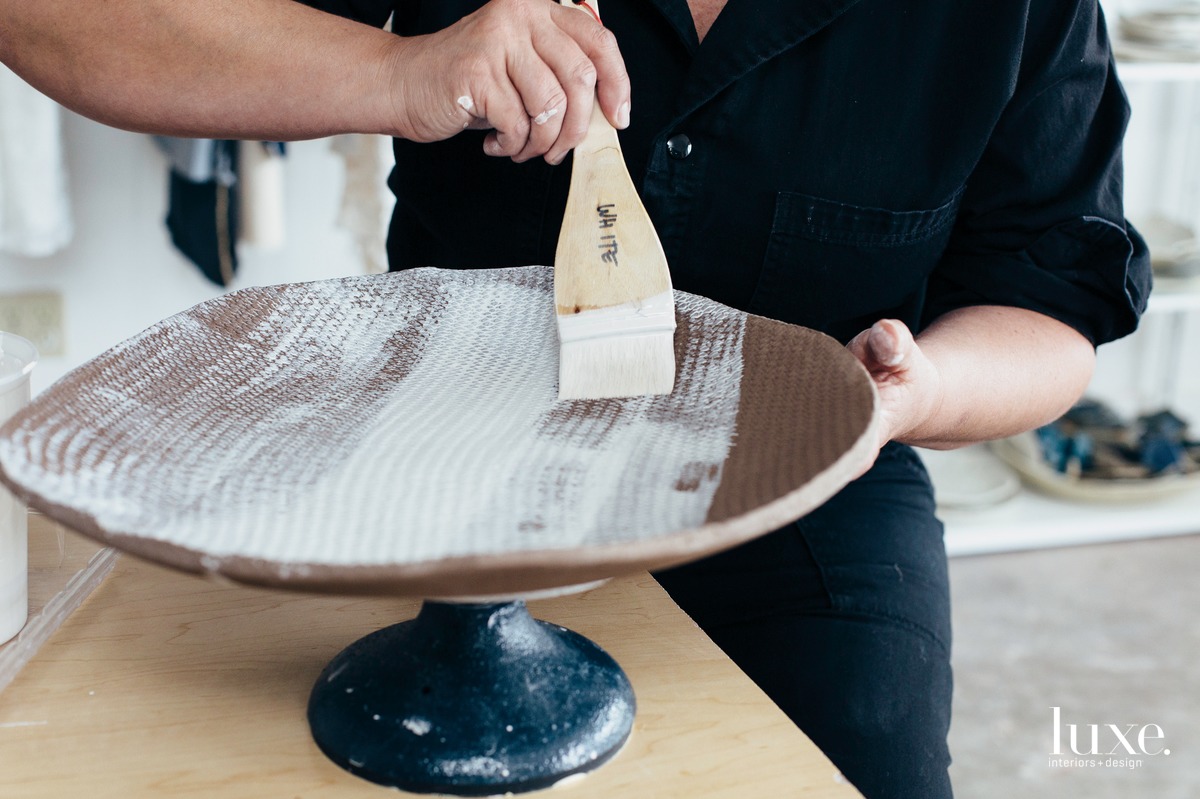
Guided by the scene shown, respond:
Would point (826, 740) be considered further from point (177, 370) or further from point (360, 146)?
point (360, 146)

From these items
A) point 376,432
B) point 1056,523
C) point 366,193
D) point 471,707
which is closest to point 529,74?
point 376,432

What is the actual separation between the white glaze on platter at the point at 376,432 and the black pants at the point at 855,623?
0.24 meters

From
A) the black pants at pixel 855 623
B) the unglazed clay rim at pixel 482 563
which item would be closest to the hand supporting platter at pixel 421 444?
the unglazed clay rim at pixel 482 563

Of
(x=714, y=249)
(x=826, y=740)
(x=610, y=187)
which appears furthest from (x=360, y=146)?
(x=826, y=740)

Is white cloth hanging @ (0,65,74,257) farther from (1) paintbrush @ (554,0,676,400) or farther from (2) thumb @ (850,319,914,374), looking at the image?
(2) thumb @ (850,319,914,374)

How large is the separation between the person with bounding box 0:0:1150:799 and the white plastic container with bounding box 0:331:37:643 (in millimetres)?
228

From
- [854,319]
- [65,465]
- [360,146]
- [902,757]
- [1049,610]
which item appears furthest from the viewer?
[1049,610]

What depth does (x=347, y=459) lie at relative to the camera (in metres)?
0.57

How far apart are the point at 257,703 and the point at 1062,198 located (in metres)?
0.68

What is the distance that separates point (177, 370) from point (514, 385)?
187 mm

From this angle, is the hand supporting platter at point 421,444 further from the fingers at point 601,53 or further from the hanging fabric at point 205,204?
the hanging fabric at point 205,204

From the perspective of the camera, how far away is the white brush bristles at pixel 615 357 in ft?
2.19

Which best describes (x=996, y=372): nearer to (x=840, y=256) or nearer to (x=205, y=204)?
(x=840, y=256)

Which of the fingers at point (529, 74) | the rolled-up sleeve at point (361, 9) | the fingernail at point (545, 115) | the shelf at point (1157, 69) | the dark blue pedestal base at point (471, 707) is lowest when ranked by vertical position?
the dark blue pedestal base at point (471, 707)
